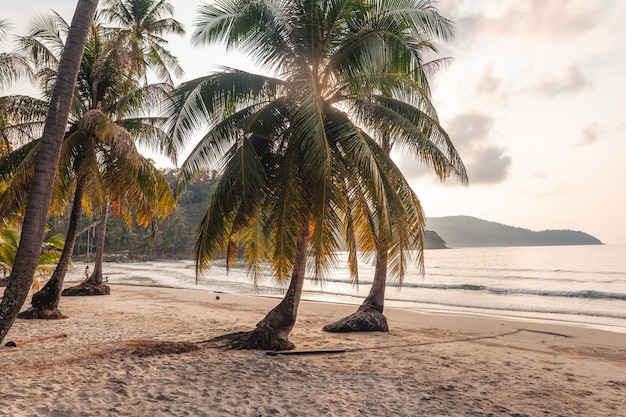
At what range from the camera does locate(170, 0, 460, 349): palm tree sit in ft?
24.0

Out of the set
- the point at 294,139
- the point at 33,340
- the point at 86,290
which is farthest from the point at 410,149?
the point at 86,290

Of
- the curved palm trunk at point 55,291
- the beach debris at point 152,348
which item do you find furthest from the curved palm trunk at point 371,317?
the curved palm trunk at point 55,291

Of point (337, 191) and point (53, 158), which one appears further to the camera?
point (337, 191)

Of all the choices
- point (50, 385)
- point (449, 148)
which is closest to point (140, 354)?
point (50, 385)

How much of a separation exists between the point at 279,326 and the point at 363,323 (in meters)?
3.33

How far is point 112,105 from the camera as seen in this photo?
40.0 feet

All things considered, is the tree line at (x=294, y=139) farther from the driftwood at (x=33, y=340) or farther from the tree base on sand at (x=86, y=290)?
the tree base on sand at (x=86, y=290)

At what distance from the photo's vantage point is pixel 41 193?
6.03 m

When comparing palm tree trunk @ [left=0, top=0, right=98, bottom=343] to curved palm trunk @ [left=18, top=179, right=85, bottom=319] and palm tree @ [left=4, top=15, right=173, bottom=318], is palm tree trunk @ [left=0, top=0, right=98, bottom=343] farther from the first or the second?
curved palm trunk @ [left=18, top=179, right=85, bottom=319]

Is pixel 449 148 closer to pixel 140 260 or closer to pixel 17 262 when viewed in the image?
pixel 17 262

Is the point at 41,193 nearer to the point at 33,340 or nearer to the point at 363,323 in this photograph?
the point at 33,340

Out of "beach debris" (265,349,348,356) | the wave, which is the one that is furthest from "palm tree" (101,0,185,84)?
the wave

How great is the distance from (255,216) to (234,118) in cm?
212

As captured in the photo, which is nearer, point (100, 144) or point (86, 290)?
point (100, 144)
